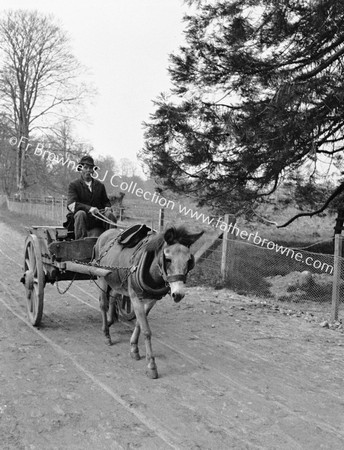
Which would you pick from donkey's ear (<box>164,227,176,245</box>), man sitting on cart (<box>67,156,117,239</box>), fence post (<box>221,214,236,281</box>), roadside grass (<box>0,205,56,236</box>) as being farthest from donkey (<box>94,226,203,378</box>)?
roadside grass (<box>0,205,56,236</box>)

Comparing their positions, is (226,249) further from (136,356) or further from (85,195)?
(136,356)

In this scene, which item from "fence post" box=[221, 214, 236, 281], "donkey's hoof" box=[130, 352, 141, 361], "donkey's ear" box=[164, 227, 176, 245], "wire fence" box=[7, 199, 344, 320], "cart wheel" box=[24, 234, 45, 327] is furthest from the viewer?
"fence post" box=[221, 214, 236, 281]

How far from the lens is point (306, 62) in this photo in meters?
9.18

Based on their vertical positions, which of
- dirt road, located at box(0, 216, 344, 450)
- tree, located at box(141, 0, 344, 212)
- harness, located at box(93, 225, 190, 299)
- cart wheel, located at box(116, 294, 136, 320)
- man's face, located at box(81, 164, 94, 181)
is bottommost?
dirt road, located at box(0, 216, 344, 450)

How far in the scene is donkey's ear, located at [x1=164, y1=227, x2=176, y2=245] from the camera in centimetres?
438

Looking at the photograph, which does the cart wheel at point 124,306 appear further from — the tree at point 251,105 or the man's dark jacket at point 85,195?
the tree at point 251,105

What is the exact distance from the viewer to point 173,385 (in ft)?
14.3

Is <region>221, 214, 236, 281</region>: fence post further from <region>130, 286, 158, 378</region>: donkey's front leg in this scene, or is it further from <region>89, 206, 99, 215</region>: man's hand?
<region>130, 286, 158, 378</region>: donkey's front leg

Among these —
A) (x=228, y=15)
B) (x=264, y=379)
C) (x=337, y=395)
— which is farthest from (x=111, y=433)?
(x=228, y=15)

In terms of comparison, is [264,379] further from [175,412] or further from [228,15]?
[228,15]

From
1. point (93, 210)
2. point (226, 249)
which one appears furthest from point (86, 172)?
point (226, 249)

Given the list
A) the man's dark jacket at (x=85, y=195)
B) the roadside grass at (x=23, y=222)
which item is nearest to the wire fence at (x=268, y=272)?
the man's dark jacket at (x=85, y=195)

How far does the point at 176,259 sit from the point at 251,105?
581 cm

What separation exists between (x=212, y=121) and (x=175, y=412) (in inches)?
290
